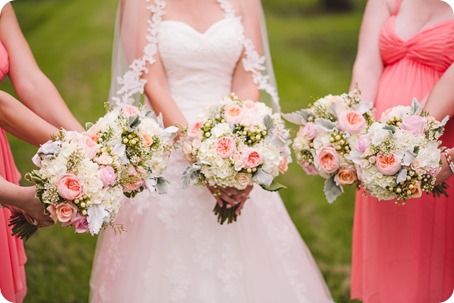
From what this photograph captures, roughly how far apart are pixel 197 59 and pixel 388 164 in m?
1.47

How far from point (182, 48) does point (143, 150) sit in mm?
996

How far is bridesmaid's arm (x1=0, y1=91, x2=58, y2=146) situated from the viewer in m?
3.68

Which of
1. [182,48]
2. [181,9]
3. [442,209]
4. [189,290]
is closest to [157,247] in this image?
[189,290]

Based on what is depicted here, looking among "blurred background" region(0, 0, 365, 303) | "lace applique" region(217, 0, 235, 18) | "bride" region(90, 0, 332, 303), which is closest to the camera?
"bride" region(90, 0, 332, 303)

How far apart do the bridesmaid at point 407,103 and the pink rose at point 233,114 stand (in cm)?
92

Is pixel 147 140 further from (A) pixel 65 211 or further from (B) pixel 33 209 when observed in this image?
(B) pixel 33 209

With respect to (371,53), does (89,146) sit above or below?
below

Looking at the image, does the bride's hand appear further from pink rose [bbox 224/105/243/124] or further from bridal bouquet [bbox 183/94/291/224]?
pink rose [bbox 224/105/243/124]

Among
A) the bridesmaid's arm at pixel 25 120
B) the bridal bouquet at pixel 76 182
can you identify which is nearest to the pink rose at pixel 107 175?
the bridal bouquet at pixel 76 182

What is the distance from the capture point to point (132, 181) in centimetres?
353

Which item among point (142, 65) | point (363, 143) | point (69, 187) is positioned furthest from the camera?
point (142, 65)

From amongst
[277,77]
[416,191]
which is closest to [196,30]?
[416,191]

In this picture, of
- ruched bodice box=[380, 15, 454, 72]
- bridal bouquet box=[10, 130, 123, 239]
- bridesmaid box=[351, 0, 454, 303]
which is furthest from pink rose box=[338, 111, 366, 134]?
A: bridal bouquet box=[10, 130, 123, 239]

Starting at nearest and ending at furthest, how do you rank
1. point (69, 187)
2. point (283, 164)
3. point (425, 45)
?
1. point (69, 187)
2. point (283, 164)
3. point (425, 45)
